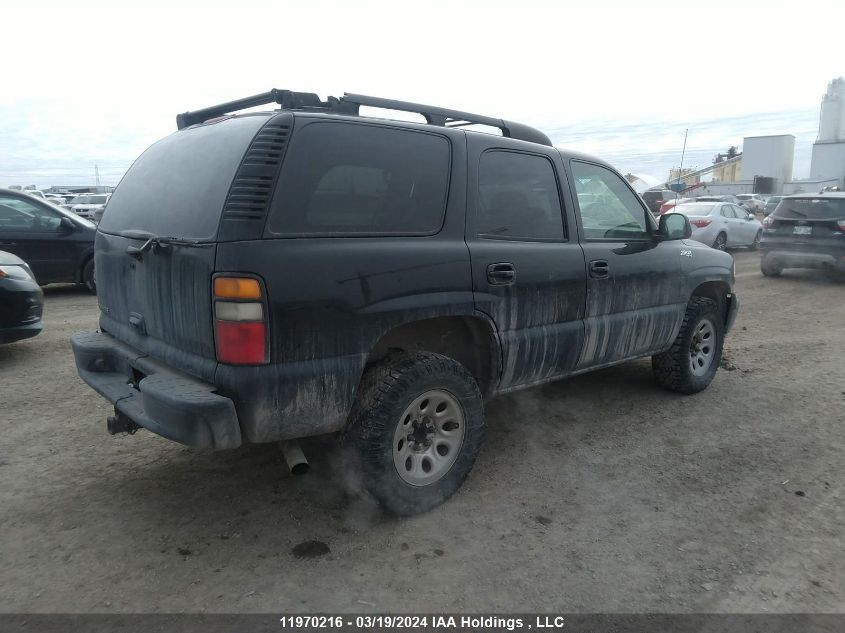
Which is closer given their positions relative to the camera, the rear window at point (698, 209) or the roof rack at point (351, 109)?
the roof rack at point (351, 109)

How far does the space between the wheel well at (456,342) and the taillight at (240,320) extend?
2.30 feet

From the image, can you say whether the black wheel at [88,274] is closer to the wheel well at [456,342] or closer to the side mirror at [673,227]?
the wheel well at [456,342]

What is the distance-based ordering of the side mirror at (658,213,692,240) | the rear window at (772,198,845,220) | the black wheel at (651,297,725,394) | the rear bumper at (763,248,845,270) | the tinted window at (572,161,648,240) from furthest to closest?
the rear window at (772,198,845,220), the rear bumper at (763,248,845,270), the black wheel at (651,297,725,394), the side mirror at (658,213,692,240), the tinted window at (572,161,648,240)

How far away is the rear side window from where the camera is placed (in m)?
2.71

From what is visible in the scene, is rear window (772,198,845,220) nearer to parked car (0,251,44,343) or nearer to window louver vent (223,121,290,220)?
window louver vent (223,121,290,220)

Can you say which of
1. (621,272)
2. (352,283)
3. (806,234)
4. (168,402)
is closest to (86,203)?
(806,234)

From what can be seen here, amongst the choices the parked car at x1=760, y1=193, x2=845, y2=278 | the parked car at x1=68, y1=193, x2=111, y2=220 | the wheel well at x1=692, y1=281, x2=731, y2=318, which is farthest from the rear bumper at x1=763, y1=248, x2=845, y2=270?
the parked car at x1=68, y1=193, x2=111, y2=220

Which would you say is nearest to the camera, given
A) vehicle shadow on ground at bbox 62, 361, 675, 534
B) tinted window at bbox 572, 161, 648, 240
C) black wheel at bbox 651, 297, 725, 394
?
vehicle shadow on ground at bbox 62, 361, 675, 534

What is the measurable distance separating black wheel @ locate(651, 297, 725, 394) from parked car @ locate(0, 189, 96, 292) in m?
7.88

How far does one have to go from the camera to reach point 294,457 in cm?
297

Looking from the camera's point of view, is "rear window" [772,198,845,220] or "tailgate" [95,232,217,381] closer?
"tailgate" [95,232,217,381]

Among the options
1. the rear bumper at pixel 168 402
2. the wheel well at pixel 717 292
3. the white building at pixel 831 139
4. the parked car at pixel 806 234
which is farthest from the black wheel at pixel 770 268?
the white building at pixel 831 139

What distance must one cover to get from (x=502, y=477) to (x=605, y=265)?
1.47 m

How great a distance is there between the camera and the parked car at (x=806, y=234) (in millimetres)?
11164
